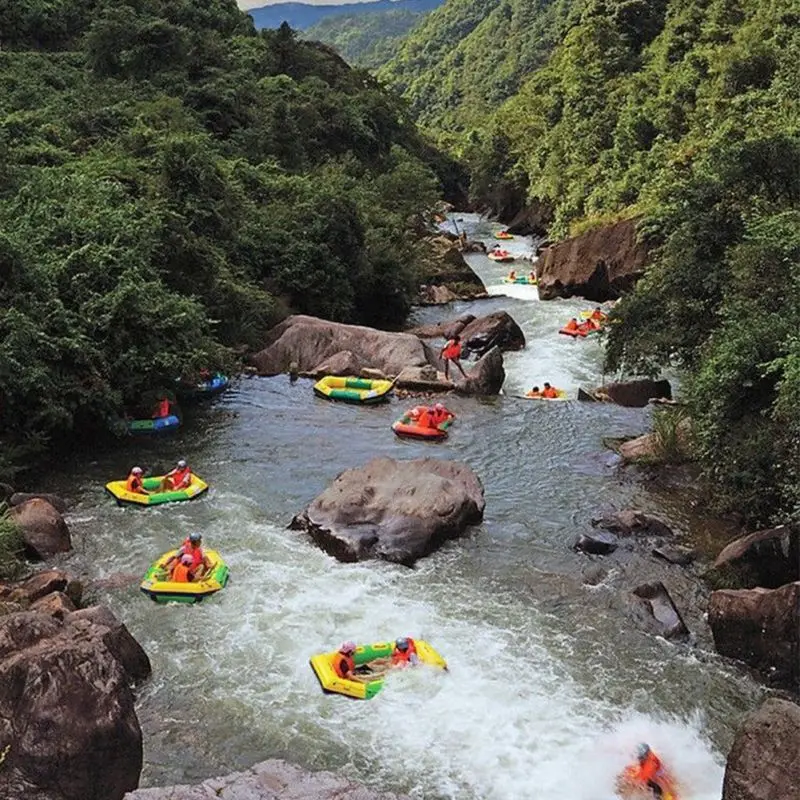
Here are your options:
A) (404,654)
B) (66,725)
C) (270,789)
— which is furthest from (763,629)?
(66,725)

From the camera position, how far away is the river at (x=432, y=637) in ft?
29.8

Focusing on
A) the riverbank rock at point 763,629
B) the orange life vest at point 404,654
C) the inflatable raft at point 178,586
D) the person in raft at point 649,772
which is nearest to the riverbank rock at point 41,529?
the inflatable raft at point 178,586

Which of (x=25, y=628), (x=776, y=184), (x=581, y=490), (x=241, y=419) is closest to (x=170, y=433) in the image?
(x=241, y=419)

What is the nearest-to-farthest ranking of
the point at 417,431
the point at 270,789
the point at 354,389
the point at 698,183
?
the point at 270,789, the point at 698,183, the point at 417,431, the point at 354,389

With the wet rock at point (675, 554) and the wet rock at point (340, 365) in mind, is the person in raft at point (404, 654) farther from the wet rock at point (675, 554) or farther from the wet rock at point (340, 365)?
the wet rock at point (340, 365)

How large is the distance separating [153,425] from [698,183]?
12.6 m

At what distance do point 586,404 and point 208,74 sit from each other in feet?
99.6

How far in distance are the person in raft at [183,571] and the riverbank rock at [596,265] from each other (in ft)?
73.5

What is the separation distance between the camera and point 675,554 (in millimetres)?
13234

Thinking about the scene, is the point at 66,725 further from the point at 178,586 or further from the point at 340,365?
the point at 340,365

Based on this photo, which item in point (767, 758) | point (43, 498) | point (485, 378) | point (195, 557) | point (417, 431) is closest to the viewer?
point (767, 758)

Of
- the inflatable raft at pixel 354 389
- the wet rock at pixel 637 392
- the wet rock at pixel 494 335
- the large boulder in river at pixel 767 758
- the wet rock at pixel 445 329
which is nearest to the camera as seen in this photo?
the large boulder in river at pixel 767 758

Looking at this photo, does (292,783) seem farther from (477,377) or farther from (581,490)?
(477,377)

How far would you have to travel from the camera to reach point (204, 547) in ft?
44.8
